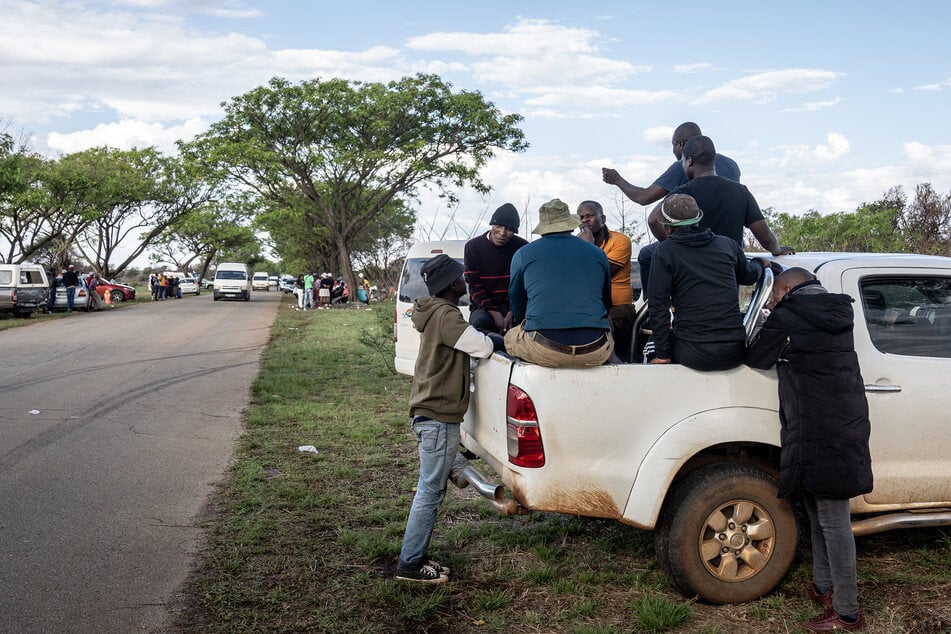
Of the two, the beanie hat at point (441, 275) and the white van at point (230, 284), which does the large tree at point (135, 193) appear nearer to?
the white van at point (230, 284)

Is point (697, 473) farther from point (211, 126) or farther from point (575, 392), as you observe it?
point (211, 126)

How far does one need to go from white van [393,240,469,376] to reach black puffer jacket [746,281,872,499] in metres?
6.22

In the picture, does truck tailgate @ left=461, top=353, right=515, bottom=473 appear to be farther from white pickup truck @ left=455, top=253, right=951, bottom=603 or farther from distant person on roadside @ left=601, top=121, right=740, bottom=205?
distant person on roadside @ left=601, top=121, right=740, bottom=205

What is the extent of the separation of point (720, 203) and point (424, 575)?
2.76 metres

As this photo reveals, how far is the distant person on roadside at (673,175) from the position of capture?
568 centimetres

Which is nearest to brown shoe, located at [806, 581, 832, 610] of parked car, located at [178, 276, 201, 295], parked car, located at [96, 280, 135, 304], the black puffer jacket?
the black puffer jacket

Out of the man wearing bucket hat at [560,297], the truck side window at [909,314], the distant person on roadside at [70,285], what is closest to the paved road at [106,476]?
the man wearing bucket hat at [560,297]

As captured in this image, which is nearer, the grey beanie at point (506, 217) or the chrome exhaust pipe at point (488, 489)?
the chrome exhaust pipe at point (488, 489)

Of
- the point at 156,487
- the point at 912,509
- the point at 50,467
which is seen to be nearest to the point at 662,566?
the point at 912,509

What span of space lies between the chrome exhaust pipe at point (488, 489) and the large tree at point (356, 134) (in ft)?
101

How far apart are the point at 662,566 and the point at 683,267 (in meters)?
1.49

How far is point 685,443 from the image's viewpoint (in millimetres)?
3938

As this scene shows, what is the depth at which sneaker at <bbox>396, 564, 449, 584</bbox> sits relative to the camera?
4395 mm

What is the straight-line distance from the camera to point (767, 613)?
159 inches
